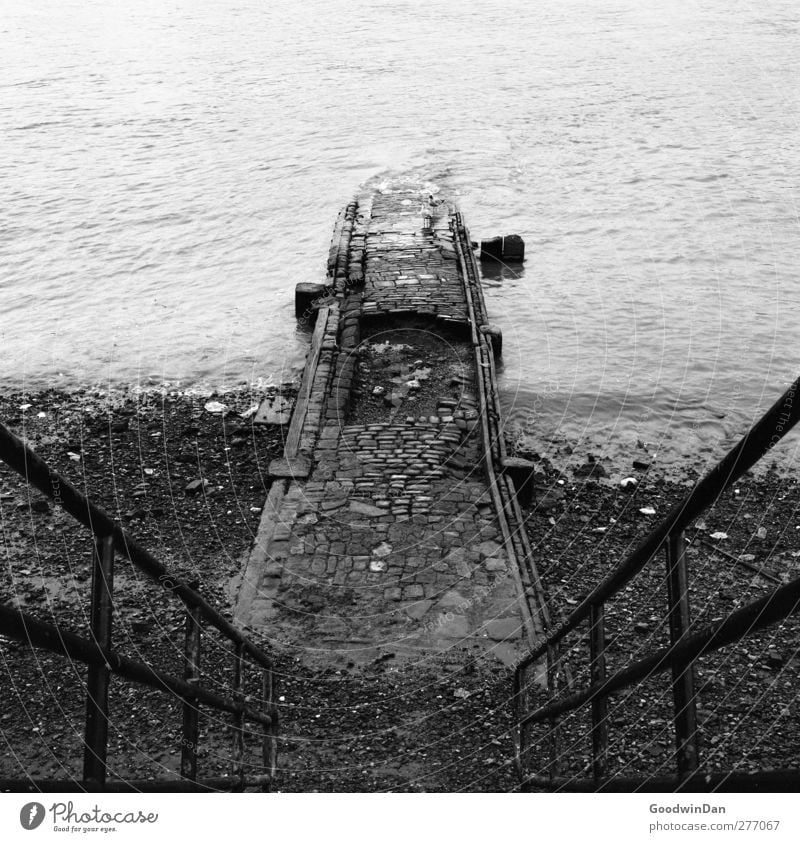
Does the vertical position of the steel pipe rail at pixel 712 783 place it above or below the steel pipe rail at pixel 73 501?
below

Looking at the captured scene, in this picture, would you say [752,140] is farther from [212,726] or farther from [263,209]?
[212,726]

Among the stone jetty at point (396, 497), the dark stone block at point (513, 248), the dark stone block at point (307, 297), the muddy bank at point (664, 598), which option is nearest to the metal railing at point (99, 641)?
the muddy bank at point (664, 598)

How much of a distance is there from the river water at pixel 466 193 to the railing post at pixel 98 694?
355 inches

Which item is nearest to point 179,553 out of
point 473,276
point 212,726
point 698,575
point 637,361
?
point 212,726

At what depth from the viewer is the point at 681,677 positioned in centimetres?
306

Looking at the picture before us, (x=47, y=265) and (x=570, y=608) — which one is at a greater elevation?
(x=47, y=265)

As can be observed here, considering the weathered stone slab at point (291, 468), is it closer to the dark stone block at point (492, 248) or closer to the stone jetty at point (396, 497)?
the stone jetty at point (396, 497)


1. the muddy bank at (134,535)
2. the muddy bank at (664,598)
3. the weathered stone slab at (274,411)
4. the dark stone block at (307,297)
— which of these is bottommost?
the muddy bank at (664,598)

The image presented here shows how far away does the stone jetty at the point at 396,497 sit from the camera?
7238mm

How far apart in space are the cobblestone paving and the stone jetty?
0.06ft

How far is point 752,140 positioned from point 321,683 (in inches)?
889

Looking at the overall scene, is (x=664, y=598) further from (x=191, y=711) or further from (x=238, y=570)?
(x=191, y=711)

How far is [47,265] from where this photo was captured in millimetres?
17953

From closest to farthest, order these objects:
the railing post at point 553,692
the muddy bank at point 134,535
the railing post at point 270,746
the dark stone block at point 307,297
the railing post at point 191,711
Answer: the railing post at point 191,711 < the railing post at point 553,692 < the railing post at point 270,746 < the muddy bank at point 134,535 < the dark stone block at point 307,297
